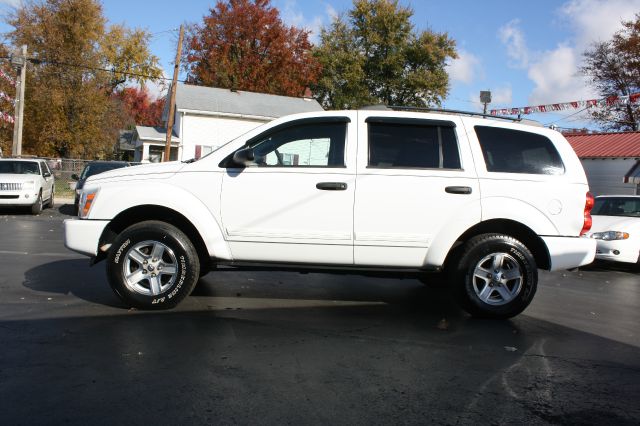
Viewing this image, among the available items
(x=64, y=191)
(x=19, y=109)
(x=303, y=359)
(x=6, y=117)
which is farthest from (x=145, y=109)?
(x=303, y=359)

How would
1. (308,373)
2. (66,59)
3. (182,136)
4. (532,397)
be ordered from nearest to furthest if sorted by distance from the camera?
(532,397)
(308,373)
(182,136)
(66,59)

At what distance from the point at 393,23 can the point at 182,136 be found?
2065 centimetres

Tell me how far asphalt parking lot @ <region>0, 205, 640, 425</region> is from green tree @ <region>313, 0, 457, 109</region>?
38.3 m

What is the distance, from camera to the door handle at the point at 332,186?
17.2ft

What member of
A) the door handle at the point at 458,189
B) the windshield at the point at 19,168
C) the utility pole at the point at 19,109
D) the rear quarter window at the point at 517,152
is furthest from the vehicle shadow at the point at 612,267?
the utility pole at the point at 19,109

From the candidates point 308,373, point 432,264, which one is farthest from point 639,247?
point 308,373

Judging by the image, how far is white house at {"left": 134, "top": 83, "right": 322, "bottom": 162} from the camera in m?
32.4

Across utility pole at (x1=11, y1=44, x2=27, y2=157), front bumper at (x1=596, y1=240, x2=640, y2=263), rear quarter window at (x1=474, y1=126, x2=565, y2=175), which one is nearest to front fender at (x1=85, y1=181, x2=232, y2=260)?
rear quarter window at (x1=474, y1=126, x2=565, y2=175)

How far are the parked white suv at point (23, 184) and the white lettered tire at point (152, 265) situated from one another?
11580 millimetres

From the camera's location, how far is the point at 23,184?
A: 1515 centimetres

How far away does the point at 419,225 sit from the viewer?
528 centimetres

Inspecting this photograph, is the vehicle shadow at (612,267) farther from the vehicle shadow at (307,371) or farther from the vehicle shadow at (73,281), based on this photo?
the vehicle shadow at (73,281)

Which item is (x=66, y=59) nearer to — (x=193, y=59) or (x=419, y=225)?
(x=193, y=59)

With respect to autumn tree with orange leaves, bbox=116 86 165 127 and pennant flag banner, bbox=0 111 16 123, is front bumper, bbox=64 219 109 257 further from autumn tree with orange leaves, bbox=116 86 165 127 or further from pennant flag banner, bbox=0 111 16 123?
autumn tree with orange leaves, bbox=116 86 165 127
